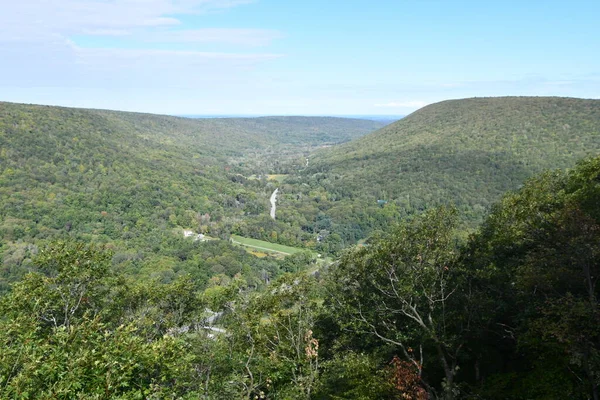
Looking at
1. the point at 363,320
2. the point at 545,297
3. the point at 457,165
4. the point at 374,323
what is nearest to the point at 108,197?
the point at 374,323

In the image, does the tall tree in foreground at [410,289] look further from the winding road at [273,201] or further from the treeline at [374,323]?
the winding road at [273,201]

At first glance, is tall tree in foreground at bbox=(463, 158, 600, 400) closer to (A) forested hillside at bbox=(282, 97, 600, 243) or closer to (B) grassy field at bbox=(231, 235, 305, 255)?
(B) grassy field at bbox=(231, 235, 305, 255)

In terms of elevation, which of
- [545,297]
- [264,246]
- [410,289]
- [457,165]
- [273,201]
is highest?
[545,297]

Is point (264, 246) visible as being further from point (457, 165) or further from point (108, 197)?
point (457, 165)

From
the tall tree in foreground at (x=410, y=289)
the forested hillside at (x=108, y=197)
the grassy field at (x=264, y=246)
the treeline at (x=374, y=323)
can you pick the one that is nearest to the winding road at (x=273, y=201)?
the forested hillside at (x=108, y=197)

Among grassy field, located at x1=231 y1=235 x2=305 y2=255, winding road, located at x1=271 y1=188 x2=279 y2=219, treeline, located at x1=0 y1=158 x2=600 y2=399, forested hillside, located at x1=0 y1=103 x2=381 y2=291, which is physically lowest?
grassy field, located at x1=231 y1=235 x2=305 y2=255

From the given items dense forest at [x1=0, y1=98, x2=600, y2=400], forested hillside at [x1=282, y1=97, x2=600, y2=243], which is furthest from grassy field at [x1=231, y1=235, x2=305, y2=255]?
dense forest at [x1=0, y1=98, x2=600, y2=400]

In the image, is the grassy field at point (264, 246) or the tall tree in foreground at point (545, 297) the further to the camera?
the grassy field at point (264, 246)
